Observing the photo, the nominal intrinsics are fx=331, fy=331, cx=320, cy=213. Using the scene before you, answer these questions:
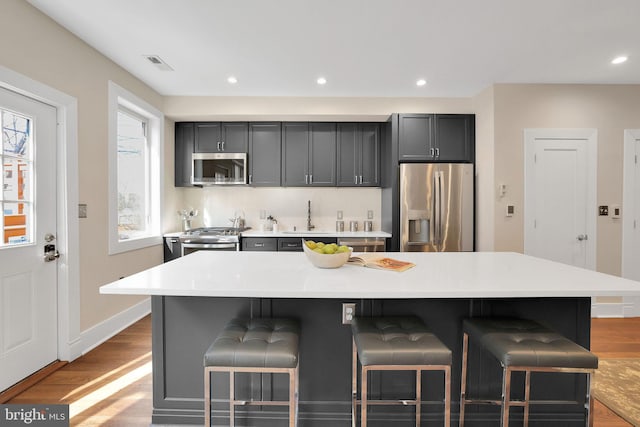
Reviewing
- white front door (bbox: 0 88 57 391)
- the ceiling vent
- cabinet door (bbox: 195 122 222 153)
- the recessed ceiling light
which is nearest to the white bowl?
white front door (bbox: 0 88 57 391)

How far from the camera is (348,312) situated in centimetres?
180

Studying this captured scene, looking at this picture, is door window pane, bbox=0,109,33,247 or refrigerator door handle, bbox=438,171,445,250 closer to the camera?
door window pane, bbox=0,109,33,247

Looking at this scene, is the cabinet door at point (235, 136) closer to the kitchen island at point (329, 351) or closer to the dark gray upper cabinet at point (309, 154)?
the dark gray upper cabinet at point (309, 154)

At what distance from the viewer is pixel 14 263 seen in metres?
2.23

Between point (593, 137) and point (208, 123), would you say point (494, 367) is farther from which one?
point (208, 123)

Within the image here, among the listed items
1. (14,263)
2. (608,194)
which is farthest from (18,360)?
(608,194)

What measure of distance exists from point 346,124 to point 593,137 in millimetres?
2828

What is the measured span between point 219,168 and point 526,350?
391cm

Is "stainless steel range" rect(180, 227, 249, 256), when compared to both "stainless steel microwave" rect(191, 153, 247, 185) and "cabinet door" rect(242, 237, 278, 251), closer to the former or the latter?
"cabinet door" rect(242, 237, 278, 251)

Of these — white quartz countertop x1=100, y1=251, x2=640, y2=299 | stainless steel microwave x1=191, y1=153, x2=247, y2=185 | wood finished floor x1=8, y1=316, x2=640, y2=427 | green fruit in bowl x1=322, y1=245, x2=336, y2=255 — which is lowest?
wood finished floor x1=8, y1=316, x2=640, y2=427

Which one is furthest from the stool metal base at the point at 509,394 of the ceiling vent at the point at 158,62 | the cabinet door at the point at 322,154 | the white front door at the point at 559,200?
the ceiling vent at the point at 158,62

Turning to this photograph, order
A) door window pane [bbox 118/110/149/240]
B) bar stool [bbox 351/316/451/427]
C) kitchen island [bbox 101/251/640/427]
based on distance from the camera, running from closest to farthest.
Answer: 1. bar stool [bbox 351/316/451/427]
2. kitchen island [bbox 101/251/640/427]
3. door window pane [bbox 118/110/149/240]

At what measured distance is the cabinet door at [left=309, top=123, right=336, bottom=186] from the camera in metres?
4.40

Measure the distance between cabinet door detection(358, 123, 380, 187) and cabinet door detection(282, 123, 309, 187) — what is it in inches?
28.9
